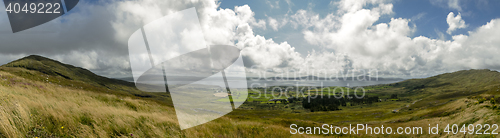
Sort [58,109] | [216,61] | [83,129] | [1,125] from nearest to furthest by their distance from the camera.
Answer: [1,125], [83,129], [216,61], [58,109]

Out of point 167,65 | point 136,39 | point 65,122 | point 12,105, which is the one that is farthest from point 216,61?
point 12,105

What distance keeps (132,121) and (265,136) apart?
6.51 metres

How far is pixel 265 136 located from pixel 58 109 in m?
9.68

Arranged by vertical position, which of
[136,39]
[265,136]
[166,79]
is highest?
[136,39]

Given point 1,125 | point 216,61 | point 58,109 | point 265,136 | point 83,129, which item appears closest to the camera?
point 1,125

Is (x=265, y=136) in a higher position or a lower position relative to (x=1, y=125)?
lower

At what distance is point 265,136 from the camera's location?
9672mm

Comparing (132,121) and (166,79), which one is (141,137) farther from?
(166,79)

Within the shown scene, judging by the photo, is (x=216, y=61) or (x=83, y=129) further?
(x=216, y=61)

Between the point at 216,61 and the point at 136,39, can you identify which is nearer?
the point at 136,39

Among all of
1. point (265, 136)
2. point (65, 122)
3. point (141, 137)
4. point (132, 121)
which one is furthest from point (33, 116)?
point (265, 136)

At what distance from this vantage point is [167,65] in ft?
24.1

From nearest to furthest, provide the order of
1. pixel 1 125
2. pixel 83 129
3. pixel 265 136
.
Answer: pixel 1 125, pixel 83 129, pixel 265 136

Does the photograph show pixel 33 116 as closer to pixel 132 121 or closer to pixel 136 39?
pixel 132 121
